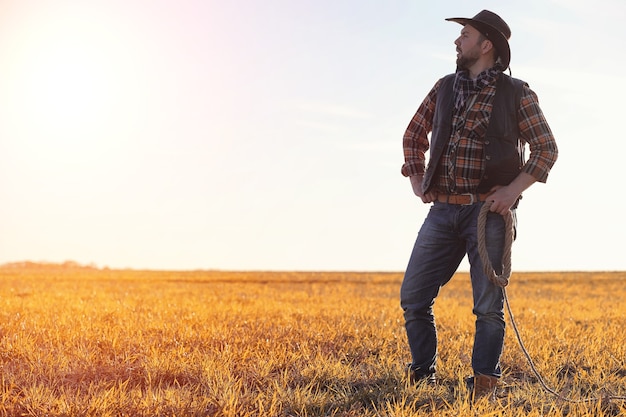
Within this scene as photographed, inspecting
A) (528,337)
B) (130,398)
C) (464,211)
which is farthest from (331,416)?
(528,337)

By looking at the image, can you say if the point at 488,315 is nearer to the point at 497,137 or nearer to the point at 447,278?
the point at 447,278

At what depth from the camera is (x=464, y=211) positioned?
5.58 metres

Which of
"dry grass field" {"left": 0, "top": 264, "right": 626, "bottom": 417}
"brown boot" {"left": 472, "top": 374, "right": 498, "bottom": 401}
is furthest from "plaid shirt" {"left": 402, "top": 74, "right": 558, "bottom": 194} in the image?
"dry grass field" {"left": 0, "top": 264, "right": 626, "bottom": 417}

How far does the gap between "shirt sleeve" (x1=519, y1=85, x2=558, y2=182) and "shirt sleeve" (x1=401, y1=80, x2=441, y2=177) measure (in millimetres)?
799

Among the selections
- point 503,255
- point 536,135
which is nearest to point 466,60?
point 536,135

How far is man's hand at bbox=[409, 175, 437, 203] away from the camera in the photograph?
5.75 meters

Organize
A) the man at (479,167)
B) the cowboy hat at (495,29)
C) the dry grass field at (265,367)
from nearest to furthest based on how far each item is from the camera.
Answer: the dry grass field at (265,367) < the man at (479,167) < the cowboy hat at (495,29)

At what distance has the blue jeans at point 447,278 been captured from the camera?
18.2ft

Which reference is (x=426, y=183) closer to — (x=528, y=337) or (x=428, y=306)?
(x=428, y=306)

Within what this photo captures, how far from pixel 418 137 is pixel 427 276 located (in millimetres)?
1243

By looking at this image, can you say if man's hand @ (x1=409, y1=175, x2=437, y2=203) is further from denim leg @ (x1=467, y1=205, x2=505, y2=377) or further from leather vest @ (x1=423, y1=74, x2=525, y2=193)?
denim leg @ (x1=467, y1=205, x2=505, y2=377)

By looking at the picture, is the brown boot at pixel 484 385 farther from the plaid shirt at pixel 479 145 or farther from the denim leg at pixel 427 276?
the plaid shirt at pixel 479 145

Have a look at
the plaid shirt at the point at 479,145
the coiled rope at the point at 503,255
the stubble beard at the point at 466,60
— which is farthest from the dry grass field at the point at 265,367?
the stubble beard at the point at 466,60

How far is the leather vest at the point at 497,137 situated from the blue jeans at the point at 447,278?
0.28 meters
